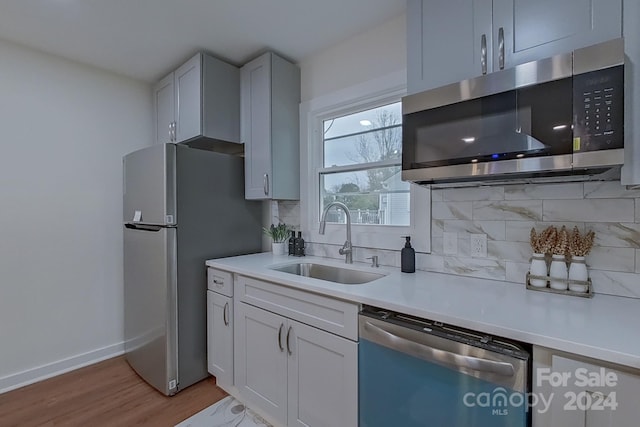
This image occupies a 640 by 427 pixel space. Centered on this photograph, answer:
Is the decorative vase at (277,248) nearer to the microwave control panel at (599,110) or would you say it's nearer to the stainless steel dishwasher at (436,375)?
the stainless steel dishwasher at (436,375)

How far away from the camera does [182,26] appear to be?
193cm

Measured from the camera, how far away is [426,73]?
1373 mm

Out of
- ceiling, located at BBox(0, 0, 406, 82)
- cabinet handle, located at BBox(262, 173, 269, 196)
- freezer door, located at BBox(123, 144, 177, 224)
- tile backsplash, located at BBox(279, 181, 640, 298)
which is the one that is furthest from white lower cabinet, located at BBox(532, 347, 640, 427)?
freezer door, located at BBox(123, 144, 177, 224)

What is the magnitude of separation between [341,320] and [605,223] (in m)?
1.16

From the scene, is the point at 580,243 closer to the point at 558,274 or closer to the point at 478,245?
the point at 558,274

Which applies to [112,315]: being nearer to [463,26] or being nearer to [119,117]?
[119,117]

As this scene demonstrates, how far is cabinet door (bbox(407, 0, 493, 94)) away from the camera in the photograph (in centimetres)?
123

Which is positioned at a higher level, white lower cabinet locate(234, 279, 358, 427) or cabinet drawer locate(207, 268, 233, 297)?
cabinet drawer locate(207, 268, 233, 297)

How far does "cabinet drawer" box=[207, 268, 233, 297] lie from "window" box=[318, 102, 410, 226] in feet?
2.75

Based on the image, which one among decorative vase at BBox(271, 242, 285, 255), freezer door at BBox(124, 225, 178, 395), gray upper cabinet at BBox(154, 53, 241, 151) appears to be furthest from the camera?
decorative vase at BBox(271, 242, 285, 255)

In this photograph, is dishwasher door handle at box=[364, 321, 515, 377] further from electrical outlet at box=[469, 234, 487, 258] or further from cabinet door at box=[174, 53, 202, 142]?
cabinet door at box=[174, 53, 202, 142]

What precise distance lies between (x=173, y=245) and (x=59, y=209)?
116 centimetres

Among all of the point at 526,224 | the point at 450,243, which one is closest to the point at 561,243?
the point at 526,224

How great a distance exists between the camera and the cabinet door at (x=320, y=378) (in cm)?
127
